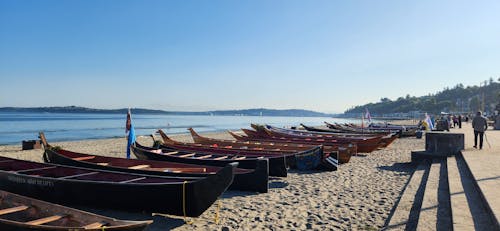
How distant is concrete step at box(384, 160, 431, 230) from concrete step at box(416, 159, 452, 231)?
19 cm

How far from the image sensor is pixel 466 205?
5570 millimetres

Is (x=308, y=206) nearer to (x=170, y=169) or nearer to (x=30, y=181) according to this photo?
(x=170, y=169)

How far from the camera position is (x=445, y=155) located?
1190 centimetres

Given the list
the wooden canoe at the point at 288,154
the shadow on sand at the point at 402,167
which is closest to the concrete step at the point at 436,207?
the shadow on sand at the point at 402,167

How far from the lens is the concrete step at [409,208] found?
5726mm

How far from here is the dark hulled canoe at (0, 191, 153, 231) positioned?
3.99 meters

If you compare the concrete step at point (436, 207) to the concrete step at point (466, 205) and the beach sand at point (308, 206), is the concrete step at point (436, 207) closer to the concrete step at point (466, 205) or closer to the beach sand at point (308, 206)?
the concrete step at point (466, 205)

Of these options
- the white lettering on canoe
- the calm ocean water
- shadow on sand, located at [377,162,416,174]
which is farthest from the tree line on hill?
the white lettering on canoe

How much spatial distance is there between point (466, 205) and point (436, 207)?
2.10 feet

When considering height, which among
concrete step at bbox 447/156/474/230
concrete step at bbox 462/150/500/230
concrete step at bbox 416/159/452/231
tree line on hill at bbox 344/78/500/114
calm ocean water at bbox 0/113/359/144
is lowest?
calm ocean water at bbox 0/113/359/144

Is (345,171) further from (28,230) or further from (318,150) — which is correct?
(28,230)

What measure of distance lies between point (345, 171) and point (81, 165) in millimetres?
8151

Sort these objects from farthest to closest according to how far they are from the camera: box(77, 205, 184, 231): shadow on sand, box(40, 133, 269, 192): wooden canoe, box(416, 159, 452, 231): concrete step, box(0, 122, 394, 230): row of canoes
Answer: box(40, 133, 269, 192): wooden canoe
box(77, 205, 184, 231): shadow on sand
box(416, 159, 452, 231): concrete step
box(0, 122, 394, 230): row of canoes

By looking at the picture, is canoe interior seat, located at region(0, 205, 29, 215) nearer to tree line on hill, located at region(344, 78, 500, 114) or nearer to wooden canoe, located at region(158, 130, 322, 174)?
wooden canoe, located at region(158, 130, 322, 174)
